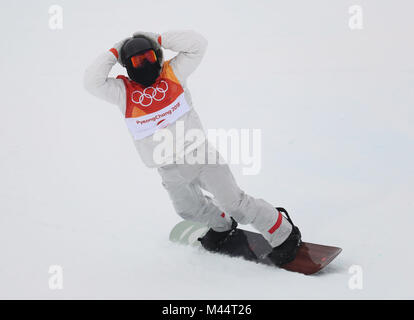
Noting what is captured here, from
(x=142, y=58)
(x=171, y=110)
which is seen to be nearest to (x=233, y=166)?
(x=171, y=110)

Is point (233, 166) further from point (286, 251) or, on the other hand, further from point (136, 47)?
point (136, 47)

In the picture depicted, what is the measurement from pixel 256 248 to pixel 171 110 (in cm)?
92

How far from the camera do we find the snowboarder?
2.19m

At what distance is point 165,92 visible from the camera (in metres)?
2.24

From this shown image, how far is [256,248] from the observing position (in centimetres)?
255

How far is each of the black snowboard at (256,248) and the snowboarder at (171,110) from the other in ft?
0.19

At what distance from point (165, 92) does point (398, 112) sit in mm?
3006

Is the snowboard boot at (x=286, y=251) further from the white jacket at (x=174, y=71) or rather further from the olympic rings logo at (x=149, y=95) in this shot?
the olympic rings logo at (x=149, y=95)

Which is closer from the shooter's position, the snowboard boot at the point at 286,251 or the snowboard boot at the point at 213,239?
the snowboard boot at the point at 286,251

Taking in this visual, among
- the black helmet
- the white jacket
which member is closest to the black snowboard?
the white jacket

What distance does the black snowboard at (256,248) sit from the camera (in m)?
2.29

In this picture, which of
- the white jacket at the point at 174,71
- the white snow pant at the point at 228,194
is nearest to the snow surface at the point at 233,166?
the white snow pant at the point at 228,194

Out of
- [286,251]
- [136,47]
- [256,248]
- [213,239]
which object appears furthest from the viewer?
[213,239]
